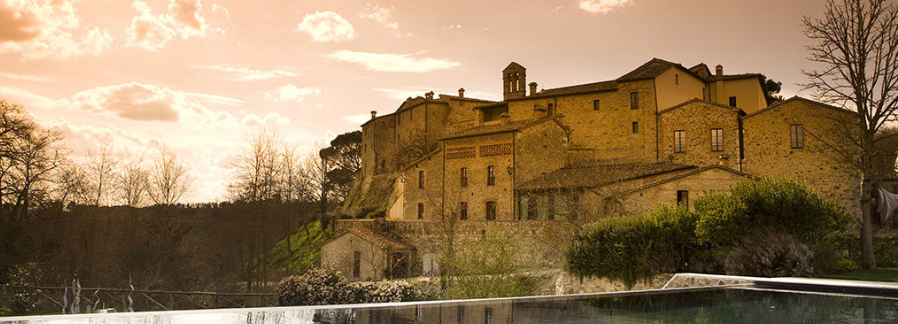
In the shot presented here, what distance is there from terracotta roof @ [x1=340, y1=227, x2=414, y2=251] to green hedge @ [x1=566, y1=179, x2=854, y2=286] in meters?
15.8

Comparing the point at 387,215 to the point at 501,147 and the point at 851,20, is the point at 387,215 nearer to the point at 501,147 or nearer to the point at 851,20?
the point at 501,147

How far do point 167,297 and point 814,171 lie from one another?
2623cm

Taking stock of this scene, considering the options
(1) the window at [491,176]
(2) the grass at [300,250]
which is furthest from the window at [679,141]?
(2) the grass at [300,250]

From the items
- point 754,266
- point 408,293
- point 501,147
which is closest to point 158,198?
point 501,147

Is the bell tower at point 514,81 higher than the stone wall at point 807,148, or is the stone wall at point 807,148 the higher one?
the bell tower at point 514,81

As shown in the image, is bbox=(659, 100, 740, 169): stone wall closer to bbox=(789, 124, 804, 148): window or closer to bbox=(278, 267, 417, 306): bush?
bbox=(789, 124, 804, 148): window

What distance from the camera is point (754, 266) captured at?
11.1m

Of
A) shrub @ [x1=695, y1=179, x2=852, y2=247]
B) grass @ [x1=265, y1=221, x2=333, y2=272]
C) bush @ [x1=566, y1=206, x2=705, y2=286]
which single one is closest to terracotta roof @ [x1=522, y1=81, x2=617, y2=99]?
grass @ [x1=265, y1=221, x2=333, y2=272]

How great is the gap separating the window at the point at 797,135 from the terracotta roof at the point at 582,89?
8.95 meters

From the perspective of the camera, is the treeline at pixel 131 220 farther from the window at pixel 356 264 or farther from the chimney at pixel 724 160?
the chimney at pixel 724 160

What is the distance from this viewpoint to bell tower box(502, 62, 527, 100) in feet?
125

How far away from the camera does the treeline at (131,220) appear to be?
65.7 feet

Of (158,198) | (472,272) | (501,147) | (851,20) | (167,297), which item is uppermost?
(851,20)

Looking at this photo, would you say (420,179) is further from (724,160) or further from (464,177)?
(724,160)
